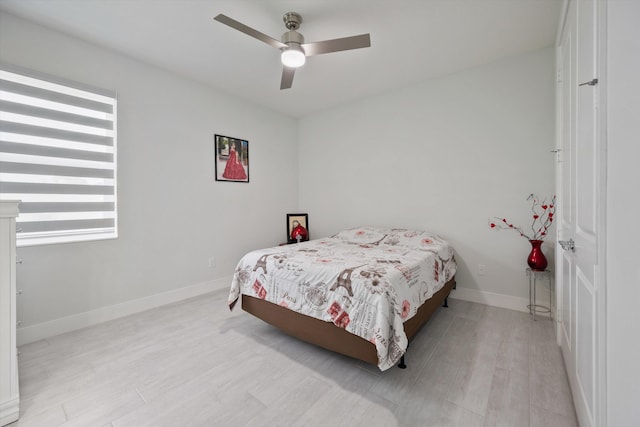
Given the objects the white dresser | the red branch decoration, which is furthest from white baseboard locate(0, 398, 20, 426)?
the red branch decoration

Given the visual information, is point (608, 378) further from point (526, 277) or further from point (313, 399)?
point (526, 277)

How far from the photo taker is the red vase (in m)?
2.46

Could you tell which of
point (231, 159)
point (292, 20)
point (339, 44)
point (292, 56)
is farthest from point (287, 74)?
point (231, 159)

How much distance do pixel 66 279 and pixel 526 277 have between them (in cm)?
439

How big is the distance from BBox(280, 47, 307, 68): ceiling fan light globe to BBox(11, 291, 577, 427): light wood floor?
2.33m

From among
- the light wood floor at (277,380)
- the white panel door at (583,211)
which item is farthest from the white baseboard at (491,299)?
the white panel door at (583,211)

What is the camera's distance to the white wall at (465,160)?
8.89 feet

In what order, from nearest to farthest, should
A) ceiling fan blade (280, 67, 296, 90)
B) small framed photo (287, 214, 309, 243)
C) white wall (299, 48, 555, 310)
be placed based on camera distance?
ceiling fan blade (280, 67, 296, 90) → white wall (299, 48, 555, 310) → small framed photo (287, 214, 309, 243)

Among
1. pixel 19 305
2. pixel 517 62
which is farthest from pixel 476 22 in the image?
pixel 19 305

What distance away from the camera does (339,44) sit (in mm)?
2049

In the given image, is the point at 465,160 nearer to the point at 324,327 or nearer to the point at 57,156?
the point at 324,327

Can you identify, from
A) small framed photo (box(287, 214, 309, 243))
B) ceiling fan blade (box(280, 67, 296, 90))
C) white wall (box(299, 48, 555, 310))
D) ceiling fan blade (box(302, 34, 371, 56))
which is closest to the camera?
ceiling fan blade (box(302, 34, 371, 56))

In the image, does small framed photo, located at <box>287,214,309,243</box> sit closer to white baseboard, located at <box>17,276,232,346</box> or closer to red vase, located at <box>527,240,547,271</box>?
white baseboard, located at <box>17,276,232,346</box>

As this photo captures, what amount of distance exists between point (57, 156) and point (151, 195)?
2.61 feet
